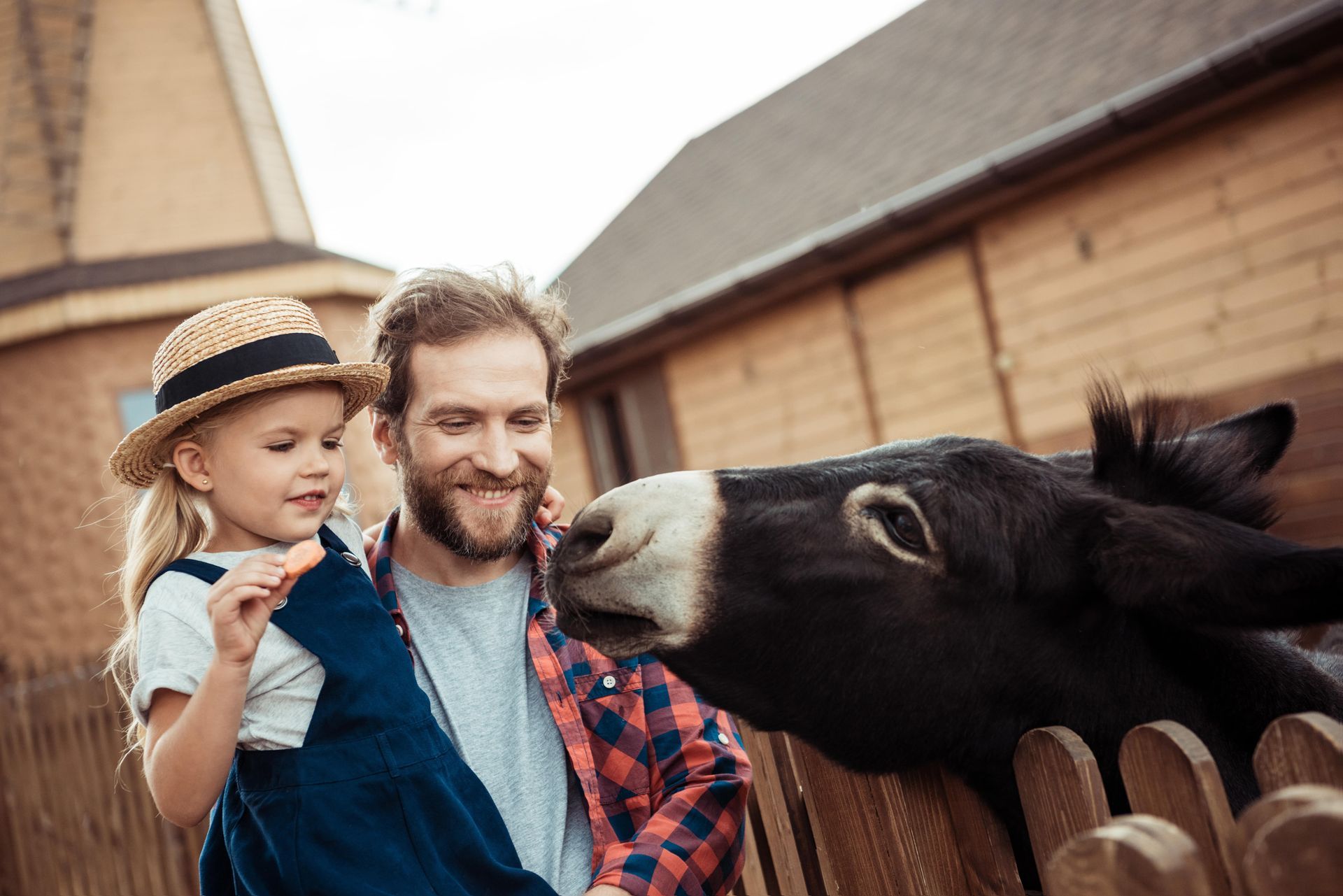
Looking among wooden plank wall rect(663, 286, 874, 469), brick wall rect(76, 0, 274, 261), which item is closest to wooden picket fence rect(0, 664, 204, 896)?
wooden plank wall rect(663, 286, 874, 469)

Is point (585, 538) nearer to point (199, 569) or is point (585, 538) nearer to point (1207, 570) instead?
point (199, 569)

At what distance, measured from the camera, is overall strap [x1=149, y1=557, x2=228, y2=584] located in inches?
73.6

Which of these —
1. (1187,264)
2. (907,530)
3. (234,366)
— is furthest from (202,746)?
(1187,264)

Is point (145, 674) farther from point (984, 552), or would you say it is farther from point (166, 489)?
point (984, 552)

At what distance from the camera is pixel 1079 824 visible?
57.8 inches

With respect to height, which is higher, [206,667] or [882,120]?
[882,120]

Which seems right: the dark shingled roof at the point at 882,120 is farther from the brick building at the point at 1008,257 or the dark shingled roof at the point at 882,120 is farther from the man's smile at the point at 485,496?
the man's smile at the point at 485,496

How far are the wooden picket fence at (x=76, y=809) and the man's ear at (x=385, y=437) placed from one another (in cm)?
494

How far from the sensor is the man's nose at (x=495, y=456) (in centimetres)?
222

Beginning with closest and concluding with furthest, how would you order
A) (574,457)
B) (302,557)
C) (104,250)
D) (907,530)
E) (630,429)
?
(302,557), (907,530), (630,429), (574,457), (104,250)

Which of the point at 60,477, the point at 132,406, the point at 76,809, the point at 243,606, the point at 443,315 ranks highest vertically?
the point at 132,406

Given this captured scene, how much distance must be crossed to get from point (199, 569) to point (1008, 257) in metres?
7.51

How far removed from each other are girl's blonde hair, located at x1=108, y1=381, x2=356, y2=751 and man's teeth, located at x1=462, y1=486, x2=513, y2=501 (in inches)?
15.7

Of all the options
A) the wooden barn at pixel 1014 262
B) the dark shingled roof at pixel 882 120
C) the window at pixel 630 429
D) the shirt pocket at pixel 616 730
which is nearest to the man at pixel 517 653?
the shirt pocket at pixel 616 730
